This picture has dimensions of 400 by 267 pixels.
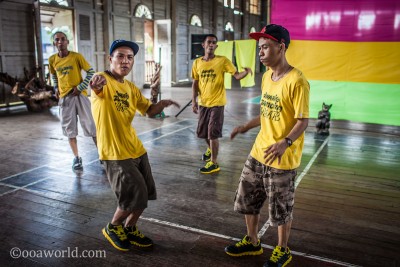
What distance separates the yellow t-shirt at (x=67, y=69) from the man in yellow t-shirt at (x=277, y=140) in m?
3.12

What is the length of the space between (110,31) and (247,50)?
614cm

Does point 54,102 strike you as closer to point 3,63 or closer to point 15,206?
point 3,63

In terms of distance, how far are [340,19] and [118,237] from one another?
6922 millimetres

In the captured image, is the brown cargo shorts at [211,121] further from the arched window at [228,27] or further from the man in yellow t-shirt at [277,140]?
the arched window at [228,27]

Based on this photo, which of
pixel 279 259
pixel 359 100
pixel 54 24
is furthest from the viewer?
pixel 54 24

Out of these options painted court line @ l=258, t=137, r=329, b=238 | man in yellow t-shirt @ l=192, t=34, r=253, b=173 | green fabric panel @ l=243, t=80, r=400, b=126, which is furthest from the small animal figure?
man in yellow t-shirt @ l=192, t=34, r=253, b=173

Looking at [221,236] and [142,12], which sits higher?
[142,12]

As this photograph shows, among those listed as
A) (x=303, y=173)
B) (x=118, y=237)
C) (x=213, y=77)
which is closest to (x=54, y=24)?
(x=213, y=77)

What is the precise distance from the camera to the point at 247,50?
11352 mm

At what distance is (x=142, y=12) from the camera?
16188 millimetres

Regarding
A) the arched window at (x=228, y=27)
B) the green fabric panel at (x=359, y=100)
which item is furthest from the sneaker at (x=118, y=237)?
the arched window at (x=228, y=27)

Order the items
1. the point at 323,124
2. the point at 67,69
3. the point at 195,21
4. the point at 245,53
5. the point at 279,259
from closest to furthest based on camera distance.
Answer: the point at 279,259 < the point at 67,69 < the point at 323,124 < the point at 245,53 < the point at 195,21

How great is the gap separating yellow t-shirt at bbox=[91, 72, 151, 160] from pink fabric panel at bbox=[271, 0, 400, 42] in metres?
6.29

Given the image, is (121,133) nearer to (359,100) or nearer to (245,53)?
(359,100)
